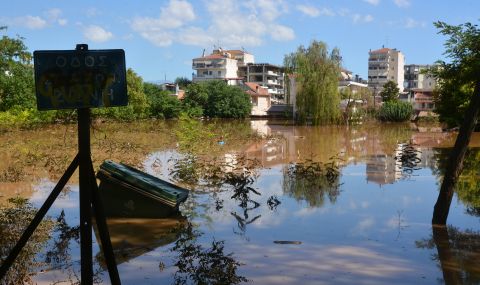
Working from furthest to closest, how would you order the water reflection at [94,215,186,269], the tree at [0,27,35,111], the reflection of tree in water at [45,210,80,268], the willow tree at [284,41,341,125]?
the willow tree at [284,41,341,125], the tree at [0,27,35,111], the water reflection at [94,215,186,269], the reflection of tree in water at [45,210,80,268]

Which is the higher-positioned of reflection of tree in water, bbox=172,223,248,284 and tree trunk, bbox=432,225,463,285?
reflection of tree in water, bbox=172,223,248,284

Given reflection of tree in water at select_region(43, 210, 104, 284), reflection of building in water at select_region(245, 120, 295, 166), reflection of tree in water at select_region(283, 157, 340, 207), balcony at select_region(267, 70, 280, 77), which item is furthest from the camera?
balcony at select_region(267, 70, 280, 77)

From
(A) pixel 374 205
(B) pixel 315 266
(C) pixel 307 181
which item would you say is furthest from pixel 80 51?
(C) pixel 307 181

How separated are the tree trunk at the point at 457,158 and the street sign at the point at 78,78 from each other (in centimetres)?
557

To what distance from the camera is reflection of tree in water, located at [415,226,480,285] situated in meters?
5.89

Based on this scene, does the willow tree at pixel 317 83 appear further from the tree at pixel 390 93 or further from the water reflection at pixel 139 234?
the water reflection at pixel 139 234

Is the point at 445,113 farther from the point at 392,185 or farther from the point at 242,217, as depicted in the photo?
the point at 242,217

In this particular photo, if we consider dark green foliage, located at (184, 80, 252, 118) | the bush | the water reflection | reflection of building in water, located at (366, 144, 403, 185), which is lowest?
the water reflection

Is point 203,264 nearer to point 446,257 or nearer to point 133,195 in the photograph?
point 133,195

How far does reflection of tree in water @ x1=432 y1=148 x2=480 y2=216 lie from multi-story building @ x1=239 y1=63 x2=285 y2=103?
242 ft

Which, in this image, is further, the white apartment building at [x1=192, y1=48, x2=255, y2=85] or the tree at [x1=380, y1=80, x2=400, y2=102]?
the white apartment building at [x1=192, y1=48, x2=255, y2=85]

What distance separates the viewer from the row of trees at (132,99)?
31.1m

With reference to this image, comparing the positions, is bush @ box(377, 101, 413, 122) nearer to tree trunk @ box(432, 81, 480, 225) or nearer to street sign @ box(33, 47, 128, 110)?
tree trunk @ box(432, 81, 480, 225)

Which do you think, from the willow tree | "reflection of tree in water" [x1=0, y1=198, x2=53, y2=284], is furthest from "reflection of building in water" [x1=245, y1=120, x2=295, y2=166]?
the willow tree
